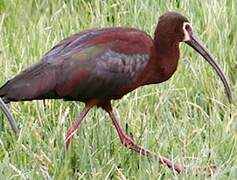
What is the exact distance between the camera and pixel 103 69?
18.1 feet

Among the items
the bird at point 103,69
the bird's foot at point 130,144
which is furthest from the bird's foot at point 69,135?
the bird's foot at point 130,144

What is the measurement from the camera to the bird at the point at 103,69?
5.48m

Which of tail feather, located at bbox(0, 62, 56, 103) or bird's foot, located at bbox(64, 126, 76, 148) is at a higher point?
tail feather, located at bbox(0, 62, 56, 103)

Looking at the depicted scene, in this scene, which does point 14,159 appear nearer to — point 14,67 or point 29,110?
point 29,110

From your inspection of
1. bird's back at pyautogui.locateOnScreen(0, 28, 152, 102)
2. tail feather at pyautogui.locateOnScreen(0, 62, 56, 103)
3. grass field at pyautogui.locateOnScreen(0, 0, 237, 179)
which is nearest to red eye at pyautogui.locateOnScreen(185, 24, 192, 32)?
bird's back at pyautogui.locateOnScreen(0, 28, 152, 102)

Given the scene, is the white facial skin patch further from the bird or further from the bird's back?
the bird's back

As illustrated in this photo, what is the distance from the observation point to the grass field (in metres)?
Answer: 5.35

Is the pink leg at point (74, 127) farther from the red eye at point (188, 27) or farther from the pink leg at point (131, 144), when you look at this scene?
the red eye at point (188, 27)

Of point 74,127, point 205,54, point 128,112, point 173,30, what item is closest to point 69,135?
point 74,127

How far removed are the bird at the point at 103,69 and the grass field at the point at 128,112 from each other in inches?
4.3

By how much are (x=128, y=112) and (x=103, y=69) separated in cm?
50

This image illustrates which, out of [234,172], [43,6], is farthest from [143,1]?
[234,172]

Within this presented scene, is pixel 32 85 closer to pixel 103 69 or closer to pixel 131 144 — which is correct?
pixel 103 69

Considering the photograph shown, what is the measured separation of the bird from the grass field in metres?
0.11
